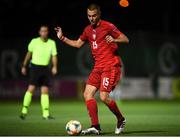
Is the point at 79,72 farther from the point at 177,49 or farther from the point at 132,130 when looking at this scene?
the point at 132,130

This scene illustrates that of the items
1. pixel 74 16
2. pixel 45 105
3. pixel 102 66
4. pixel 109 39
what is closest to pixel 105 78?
pixel 102 66

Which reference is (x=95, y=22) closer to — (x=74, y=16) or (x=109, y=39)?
(x=109, y=39)

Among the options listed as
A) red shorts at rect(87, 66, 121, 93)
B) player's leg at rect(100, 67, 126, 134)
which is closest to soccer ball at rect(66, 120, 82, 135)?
player's leg at rect(100, 67, 126, 134)

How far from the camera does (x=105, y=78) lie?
13.3 metres

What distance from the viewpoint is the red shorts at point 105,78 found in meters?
13.2

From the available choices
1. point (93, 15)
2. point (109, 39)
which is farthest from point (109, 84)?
point (93, 15)

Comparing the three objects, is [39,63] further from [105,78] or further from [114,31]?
[114,31]

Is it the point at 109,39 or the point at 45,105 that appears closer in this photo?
the point at 109,39

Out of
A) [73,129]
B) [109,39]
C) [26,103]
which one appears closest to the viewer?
[73,129]

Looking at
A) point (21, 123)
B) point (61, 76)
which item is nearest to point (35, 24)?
point (61, 76)

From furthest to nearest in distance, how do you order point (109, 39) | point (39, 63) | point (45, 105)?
point (39, 63) < point (45, 105) < point (109, 39)

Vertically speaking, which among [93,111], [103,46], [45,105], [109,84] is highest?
[103,46]

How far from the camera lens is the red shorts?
43.4 feet

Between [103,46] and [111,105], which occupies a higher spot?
[103,46]
